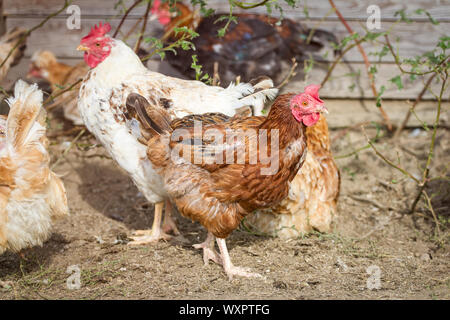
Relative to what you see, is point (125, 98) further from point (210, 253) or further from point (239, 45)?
point (239, 45)

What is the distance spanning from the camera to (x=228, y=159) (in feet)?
8.51

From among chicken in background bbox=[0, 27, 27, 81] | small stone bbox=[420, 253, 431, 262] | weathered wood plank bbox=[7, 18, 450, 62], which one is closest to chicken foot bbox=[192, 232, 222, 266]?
Result: small stone bbox=[420, 253, 431, 262]

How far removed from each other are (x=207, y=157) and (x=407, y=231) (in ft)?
5.84

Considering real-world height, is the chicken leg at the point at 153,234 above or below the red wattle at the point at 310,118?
below

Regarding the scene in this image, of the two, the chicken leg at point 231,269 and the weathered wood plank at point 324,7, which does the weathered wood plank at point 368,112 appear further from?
the chicken leg at point 231,269

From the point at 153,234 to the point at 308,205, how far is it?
1105 mm

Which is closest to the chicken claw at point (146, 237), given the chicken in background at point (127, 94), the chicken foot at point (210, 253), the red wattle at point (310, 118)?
the chicken in background at point (127, 94)

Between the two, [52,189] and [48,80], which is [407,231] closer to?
[52,189]

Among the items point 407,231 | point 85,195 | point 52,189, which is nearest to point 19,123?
point 52,189

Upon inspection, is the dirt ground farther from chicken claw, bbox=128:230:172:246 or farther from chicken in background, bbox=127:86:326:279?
chicken in background, bbox=127:86:326:279

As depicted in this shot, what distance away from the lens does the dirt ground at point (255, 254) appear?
2.62 metres

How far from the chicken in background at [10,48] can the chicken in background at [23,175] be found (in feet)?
6.22

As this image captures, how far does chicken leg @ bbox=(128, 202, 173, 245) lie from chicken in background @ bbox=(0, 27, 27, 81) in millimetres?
1982

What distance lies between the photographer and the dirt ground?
2615 millimetres
